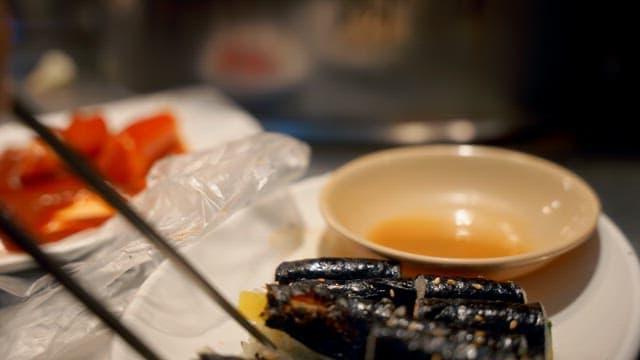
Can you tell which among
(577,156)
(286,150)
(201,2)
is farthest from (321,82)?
(577,156)

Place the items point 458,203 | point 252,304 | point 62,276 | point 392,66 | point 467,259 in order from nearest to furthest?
point 62,276
point 252,304
point 467,259
point 458,203
point 392,66

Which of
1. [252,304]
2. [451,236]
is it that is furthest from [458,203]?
[252,304]

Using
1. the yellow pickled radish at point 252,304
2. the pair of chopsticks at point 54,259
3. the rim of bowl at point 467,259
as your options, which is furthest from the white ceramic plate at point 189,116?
the pair of chopsticks at point 54,259

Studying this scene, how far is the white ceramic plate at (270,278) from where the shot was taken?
3.21 feet

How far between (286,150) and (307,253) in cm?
23

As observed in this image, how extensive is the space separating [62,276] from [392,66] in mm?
1374

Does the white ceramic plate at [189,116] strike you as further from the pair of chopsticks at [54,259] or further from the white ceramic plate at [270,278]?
the pair of chopsticks at [54,259]

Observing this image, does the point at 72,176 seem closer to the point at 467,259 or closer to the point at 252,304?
the point at 252,304

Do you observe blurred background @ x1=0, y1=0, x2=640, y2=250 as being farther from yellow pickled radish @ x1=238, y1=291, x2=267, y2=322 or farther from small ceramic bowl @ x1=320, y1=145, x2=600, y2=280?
yellow pickled radish @ x1=238, y1=291, x2=267, y2=322

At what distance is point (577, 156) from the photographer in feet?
6.20

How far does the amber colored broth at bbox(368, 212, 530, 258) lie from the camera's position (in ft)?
4.06

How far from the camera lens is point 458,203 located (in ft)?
4.59

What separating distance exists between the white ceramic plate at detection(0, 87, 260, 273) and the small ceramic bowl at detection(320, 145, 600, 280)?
0.56 m

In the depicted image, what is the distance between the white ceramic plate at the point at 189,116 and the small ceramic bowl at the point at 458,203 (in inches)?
22.1
